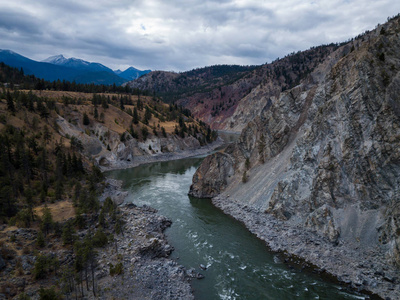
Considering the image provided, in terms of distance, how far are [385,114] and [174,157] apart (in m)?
56.3

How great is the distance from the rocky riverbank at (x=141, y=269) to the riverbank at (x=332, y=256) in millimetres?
9208

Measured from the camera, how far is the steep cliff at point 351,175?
61.4 ft

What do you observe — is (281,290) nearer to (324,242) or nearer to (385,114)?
(324,242)

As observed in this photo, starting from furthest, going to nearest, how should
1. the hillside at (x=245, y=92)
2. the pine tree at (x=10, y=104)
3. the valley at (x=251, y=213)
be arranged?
1. the hillside at (x=245, y=92)
2. the pine tree at (x=10, y=104)
3. the valley at (x=251, y=213)

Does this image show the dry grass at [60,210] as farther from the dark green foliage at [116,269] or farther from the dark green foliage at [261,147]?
the dark green foliage at [261,147]

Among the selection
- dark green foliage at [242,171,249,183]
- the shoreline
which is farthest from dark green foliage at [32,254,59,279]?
dark green foliage at [242,171,249,183]

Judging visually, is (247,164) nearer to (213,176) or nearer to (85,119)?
(213,176)

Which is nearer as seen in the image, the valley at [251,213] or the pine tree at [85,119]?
the valley at [251,213]

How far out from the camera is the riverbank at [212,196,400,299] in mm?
16406

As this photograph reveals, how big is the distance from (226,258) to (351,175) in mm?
13403

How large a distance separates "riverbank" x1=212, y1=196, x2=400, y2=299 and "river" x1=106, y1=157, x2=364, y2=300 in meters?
0.99

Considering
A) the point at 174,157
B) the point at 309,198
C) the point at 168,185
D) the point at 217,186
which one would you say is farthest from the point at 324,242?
the point at 174,157

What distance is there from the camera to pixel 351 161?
72.7 ft

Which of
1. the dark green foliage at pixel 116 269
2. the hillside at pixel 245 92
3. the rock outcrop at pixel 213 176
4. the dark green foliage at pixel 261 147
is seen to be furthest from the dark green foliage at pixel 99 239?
the hillside at pixel 245 92
